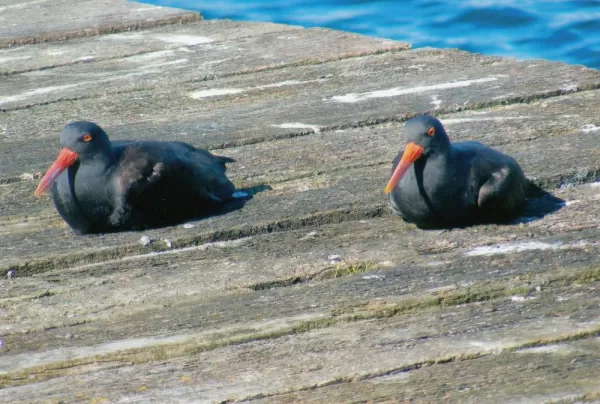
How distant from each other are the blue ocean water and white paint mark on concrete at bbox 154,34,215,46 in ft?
16.7

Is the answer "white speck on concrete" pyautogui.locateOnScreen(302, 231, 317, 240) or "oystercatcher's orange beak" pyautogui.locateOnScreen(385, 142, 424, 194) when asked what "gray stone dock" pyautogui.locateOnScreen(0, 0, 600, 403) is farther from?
"oystercatcher's orange beak" pyautogui.locateOnScreen(385, 142, 424, 194)

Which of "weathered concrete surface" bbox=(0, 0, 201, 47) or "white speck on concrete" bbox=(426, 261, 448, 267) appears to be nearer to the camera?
"white speck on concrete" bbox=(426, 261, 448, 267)

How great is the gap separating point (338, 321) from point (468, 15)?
9.73 metres

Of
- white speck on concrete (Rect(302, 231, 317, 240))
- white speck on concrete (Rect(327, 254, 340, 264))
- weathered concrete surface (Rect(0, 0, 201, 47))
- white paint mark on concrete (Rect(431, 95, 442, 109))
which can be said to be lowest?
white speck on concrete (Rect(327, 254, 340, 264))

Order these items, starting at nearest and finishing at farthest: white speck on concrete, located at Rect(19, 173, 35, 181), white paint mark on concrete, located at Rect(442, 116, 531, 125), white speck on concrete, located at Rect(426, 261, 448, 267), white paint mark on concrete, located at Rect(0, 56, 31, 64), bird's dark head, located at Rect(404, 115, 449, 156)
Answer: white speck on concrete, located at Rect(426, 261, 448, 267)
bird's dark head, located at Rect(404, 115, 449, 156)
white speck on concrete, located at Rect(19, 173, 35, 181)
white paint mark on concrete, located at Rect(442, 116, 531, 125)
white paint mark on concrete, located at Rect(0, 56, 31, 64)

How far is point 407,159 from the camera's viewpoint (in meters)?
4.04

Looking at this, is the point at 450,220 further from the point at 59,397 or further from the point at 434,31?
the point at 434,31

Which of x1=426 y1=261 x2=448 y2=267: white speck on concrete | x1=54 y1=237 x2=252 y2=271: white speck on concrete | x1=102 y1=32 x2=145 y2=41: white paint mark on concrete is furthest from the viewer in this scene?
x1=102 y1=32 x2=145 y2=41: white paint mark on concrete

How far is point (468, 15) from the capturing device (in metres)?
12.5

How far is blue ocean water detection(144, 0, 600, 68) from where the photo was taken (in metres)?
11.6

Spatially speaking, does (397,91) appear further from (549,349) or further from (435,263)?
(549,349)

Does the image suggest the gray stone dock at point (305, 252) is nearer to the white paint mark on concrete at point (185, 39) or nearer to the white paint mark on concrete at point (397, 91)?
the white paint mark on concrete at point (397, 91)

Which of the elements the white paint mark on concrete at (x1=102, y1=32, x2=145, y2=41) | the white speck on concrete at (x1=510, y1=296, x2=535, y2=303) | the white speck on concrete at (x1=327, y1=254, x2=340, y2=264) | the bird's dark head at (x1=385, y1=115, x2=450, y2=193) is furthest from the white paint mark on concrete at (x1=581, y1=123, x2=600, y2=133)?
the white paint mark on concrete at (x1=102, y1=32, x2=145, y2=41)

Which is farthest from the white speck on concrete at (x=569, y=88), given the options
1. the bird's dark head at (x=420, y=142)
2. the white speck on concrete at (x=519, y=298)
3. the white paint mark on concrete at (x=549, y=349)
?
the white paint mark on concrete at (x=549, y=349)
